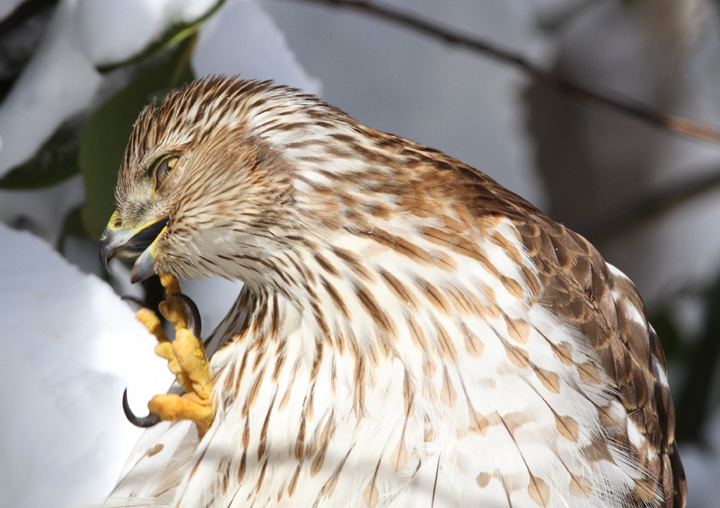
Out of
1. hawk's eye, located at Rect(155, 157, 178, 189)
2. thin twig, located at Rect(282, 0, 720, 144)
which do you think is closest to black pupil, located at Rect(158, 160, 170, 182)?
hawk's eye, located at Rect(155, 157, 178, 189)

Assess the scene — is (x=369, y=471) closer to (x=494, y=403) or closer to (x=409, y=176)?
(x=494, y=403)

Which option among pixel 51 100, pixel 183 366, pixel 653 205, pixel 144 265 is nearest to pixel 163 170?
pixel 144 265

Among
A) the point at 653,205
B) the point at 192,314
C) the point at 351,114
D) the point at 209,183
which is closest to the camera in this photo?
the point at 209,183

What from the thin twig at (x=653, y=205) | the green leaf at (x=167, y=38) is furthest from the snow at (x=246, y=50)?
the thin twig at (x=653, y=205)

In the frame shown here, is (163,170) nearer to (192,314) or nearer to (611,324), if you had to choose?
(192,314)

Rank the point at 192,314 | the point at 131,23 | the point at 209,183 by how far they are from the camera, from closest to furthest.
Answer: the point at 209,183 → the point at 192,314 → the point at 131,23

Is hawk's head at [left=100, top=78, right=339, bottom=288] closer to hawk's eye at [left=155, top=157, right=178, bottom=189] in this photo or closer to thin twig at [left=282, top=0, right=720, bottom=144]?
hawk's eye at [left=155, top=157, right=178, bottom=189]
